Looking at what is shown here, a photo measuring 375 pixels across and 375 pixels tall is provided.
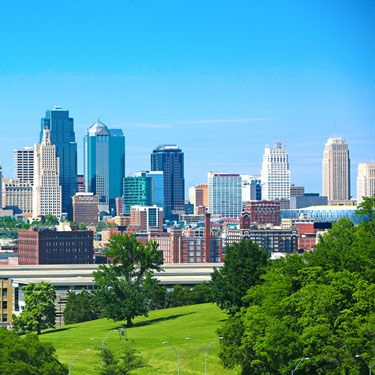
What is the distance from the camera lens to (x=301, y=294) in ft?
268

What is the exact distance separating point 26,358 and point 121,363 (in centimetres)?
1062

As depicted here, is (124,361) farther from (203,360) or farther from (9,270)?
(9,270)

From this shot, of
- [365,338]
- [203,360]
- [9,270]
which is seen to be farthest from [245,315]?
[9,270]

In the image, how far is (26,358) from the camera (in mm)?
72250

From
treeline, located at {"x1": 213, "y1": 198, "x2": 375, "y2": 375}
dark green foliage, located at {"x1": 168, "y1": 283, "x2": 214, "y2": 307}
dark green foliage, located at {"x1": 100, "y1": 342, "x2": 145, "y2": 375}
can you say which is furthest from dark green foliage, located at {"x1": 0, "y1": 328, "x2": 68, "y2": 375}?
dark green foliage, located at {"x1": 168, "y1": 283, "x2": 214, "y2": 307}

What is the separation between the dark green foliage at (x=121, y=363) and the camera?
77.9m

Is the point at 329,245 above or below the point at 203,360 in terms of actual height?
above

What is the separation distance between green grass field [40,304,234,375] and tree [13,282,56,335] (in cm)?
159

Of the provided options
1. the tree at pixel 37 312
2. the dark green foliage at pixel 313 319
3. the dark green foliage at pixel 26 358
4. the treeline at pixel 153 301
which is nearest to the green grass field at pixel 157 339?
the tree at pixel 37 312

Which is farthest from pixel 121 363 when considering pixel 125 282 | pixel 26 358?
pixel 125 282

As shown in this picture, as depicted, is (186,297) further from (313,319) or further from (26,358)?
(26,358)

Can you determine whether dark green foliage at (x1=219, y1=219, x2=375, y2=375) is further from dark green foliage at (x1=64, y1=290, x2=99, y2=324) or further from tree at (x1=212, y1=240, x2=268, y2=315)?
dark green foliage at (x1=64, y1=290, x2=99, y2=324)

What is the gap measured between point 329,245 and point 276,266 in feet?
11.7

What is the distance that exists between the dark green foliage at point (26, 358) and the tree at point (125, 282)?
3477cm
